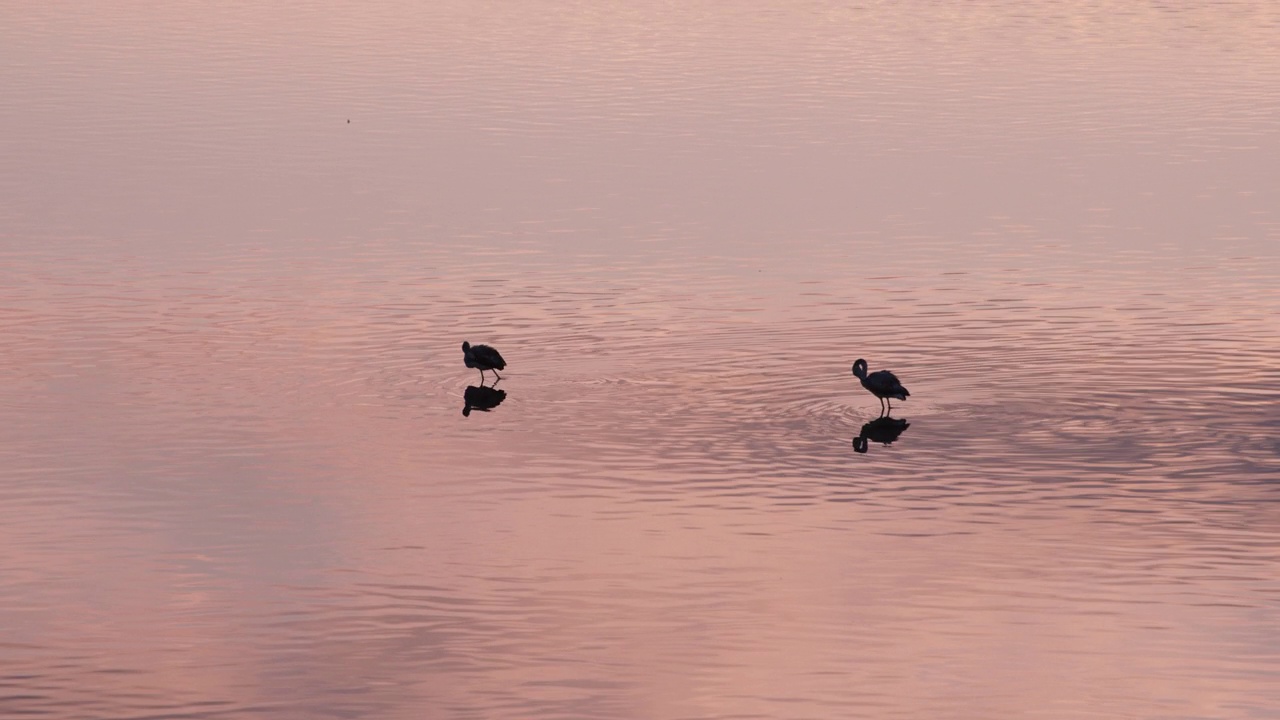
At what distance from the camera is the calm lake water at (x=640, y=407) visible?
2205 cm

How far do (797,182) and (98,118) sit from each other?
2115cm

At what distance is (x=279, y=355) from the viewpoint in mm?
35125

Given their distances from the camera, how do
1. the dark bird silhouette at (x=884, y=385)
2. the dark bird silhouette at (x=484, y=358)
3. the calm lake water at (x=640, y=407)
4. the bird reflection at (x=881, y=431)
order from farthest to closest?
the dark bird silhouette at (x=484, y=358) < the dark bird silhouette at (x=884, y=385) < the bird reflection at (x=881, y=431) < the calm lake water at (x=640, y=407)

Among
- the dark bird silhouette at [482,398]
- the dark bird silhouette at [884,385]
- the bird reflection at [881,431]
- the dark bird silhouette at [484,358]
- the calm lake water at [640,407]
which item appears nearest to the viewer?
the calm lake water at [640,407]

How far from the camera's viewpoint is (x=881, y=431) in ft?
101

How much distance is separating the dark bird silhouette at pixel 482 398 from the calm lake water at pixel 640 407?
0.32 ft

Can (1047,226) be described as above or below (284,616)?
above

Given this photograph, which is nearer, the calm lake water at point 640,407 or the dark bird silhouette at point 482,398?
the calm lake water at point 640,407

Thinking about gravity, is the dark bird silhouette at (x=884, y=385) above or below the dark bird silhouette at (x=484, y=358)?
below

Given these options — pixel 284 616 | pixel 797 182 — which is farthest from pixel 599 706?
pixel 797 182

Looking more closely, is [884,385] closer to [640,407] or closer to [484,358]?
[640,407]

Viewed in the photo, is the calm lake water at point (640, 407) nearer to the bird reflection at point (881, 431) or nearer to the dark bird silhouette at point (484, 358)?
the bird reflection at point (881, 431)

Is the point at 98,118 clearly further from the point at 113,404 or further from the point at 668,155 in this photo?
the point at 113,404

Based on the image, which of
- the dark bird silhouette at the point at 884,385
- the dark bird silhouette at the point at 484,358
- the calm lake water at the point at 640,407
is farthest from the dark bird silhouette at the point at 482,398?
the dark bird silhouette at the point at 884,385
